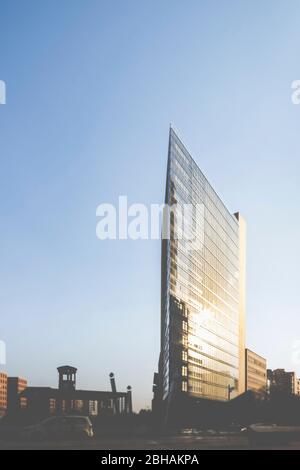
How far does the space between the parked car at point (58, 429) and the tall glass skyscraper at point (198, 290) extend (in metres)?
66.3

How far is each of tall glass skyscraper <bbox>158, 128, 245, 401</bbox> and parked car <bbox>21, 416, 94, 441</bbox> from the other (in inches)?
2610

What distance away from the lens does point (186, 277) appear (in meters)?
118

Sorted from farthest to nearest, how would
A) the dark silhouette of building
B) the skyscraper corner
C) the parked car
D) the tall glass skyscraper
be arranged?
the tall glass skyscraper → the skyscraper corner → the dark silhouette of building → the parked car

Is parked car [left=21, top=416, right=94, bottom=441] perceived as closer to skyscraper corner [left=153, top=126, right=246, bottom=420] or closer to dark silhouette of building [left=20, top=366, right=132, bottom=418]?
dark silhouette of building [left=20, top=366, right=132, bottom=418]

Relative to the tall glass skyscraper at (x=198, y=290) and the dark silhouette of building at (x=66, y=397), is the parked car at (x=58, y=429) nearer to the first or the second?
the dark silhouette of building at (x=66, y=397)

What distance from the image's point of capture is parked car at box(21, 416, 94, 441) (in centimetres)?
3419

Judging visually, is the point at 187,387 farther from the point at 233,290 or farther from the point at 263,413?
the point at 233,290

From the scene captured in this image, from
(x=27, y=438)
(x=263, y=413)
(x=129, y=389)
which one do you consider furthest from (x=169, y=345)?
(x=27, y=438)

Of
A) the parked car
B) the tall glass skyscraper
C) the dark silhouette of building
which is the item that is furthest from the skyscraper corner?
the parked car

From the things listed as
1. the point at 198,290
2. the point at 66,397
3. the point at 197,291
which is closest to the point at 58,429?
the point at 66,397

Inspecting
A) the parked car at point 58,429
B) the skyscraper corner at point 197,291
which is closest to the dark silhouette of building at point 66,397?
the skyscraper corner at point 197,291

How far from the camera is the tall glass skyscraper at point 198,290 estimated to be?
111938mm

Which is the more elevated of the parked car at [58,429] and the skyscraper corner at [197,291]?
the skyscraper corner at [197,291]

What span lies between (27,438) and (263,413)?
75.9m
